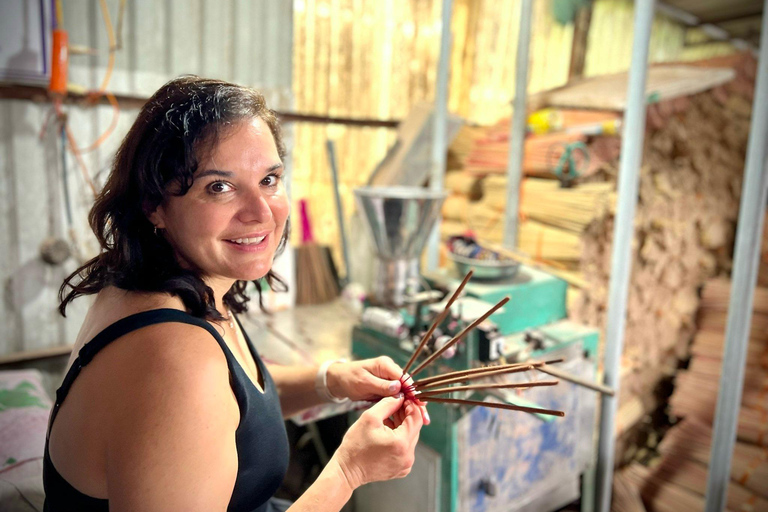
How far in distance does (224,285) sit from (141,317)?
312 millimetres

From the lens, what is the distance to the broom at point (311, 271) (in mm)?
3955

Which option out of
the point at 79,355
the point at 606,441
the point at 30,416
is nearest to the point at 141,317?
the point at 79,355

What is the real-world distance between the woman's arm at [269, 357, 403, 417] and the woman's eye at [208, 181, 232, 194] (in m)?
0.73

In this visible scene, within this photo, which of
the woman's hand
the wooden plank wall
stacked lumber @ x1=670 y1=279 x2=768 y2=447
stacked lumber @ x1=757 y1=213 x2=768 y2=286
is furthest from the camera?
the wooden plank wall

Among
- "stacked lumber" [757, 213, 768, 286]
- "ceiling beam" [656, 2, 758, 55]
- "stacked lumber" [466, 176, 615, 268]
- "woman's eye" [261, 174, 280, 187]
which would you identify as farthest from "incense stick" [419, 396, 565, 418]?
"ceiling beam" [656, 2, 758, 55]

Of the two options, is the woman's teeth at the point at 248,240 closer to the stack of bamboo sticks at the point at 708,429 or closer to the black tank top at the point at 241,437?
the black tank top at the point at 241,437

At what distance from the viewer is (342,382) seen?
1.65m

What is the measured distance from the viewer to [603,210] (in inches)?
130

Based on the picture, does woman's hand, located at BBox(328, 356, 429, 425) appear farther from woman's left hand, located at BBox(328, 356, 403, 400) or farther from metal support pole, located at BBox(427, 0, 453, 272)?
metal support pole, located at BBox(427, 0, 453, 272)

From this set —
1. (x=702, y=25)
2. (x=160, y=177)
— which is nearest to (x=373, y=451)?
(x=160, y=177)

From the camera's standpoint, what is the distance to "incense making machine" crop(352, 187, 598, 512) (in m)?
2.16

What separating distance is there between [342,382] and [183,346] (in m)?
0.71

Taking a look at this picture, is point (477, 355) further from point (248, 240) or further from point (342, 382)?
point (248, 240)

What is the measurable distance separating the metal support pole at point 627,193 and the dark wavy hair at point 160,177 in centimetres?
203
